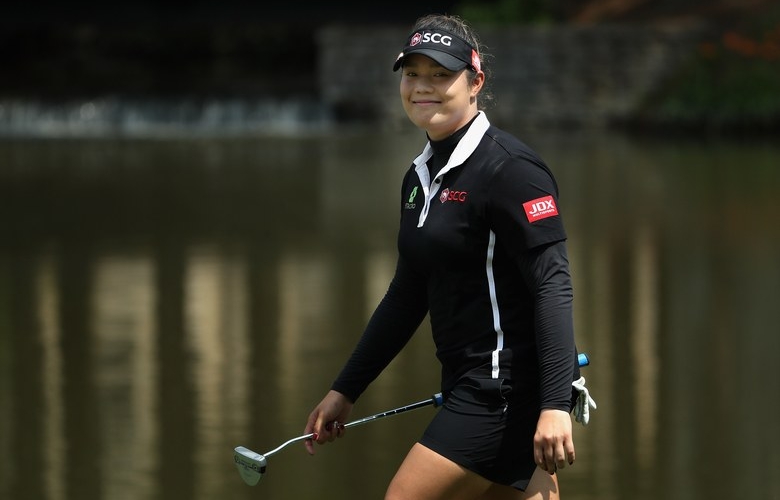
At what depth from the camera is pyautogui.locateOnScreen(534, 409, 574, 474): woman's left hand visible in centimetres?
360

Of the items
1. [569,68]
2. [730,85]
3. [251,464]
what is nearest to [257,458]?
[251,464]

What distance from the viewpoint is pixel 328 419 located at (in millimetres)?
4219

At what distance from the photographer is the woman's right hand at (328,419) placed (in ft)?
13.8

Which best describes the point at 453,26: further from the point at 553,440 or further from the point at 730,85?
the point at 730,85

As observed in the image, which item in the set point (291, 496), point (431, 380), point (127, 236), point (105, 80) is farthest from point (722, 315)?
point (105, 80)

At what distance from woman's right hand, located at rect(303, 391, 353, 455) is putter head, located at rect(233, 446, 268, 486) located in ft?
0.64

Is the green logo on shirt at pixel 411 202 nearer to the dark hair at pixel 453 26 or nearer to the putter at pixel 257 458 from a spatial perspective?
the dark hair at pixel 453 26

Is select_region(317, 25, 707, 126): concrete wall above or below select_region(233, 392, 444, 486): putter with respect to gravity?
above

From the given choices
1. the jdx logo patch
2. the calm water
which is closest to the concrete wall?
the calm water

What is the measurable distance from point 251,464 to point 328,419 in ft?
0.89

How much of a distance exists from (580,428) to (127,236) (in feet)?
24.7

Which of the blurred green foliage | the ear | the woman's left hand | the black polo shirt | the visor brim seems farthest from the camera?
the blurred green foliage

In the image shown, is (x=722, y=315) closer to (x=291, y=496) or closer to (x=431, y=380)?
(x=431, y=380)

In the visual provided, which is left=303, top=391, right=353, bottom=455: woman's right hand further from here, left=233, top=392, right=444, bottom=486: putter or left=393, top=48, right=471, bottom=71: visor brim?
left=393, top=48, right=471, bottom=71: visor brim
